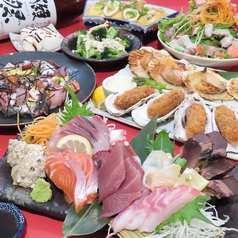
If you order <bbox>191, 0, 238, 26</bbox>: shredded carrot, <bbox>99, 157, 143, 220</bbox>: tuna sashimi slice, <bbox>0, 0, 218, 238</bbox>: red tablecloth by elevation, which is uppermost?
<bbox>191, 0, 238, 26</bbox>: shredded carrot

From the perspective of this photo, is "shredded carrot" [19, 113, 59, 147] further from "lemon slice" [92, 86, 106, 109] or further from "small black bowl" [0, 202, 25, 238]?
"lemon slice" [92, 86, 106, 109]

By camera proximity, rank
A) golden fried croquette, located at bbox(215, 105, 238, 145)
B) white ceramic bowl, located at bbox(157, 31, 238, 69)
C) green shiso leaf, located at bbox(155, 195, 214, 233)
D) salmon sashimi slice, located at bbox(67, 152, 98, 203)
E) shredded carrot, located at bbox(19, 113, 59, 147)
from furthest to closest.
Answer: white ceramic bowl, located at bbox(157, 31, 238, 69)
golden fried croquette, located at bbox(215, 105, 238, 145)
shredded carrot, located at bbox(19, 113, 59, 147)
salmon sashimi slice, located at bbox(67, 152, 98, 203)
green shiso leaf, located at bbox(155, 195, 214, 233)

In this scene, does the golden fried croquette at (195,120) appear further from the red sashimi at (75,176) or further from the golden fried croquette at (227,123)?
the red sashimi at (75,176)

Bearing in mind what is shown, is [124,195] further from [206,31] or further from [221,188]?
[206,31]

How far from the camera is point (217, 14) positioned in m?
3.31

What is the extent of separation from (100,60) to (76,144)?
1.46 metres

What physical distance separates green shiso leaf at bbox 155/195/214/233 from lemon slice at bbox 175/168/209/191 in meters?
0.09

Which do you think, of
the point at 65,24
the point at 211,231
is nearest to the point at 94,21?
the point at 65,24

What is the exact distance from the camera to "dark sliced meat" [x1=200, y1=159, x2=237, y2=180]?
5.22 feet

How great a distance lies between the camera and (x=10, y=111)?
7.66 feet

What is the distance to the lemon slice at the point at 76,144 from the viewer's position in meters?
1.80

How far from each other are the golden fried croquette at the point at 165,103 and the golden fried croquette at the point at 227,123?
1.09 ft

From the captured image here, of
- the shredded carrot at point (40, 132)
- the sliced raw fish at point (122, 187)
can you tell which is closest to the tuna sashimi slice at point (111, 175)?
the sliced raw fish at point (122, 187)

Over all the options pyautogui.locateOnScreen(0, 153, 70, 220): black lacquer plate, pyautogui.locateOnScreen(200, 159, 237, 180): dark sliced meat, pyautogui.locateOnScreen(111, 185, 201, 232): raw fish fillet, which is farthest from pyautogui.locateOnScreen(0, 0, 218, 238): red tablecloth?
pyautogui.locateOnScreen(200, 159, 237, 180): dark sliced meat
